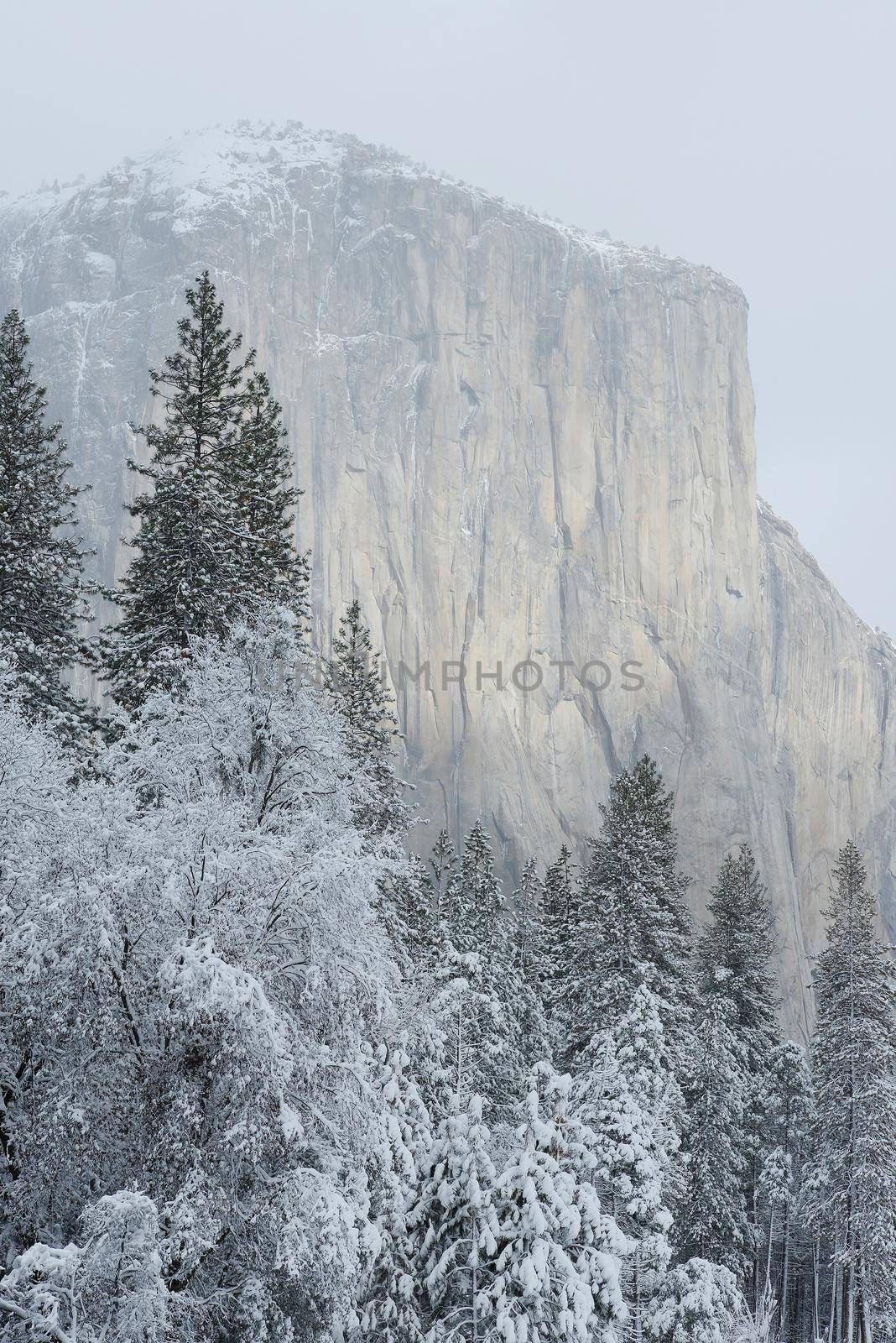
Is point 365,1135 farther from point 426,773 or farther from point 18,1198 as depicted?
point 426,773

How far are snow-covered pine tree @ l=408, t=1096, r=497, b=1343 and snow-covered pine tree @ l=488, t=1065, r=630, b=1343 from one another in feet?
0.56

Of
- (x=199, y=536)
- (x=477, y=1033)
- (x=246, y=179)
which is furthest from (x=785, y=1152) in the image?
(x=246, y=179)

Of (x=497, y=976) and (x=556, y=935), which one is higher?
(x=556, y=935)

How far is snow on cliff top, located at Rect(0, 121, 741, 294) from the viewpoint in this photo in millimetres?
102000

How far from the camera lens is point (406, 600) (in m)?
91.1

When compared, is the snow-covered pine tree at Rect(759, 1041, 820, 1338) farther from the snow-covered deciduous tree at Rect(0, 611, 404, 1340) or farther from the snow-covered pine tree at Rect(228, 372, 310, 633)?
the snow-covered deciduous tree at Rect(0, 611, 404, 1340)

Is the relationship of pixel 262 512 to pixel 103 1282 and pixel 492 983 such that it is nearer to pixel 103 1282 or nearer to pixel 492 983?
pixel 492 983

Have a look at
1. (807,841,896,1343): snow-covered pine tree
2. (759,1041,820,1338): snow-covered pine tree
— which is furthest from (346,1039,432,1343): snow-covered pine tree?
(759,1041,820,1338): snow-covered pine tree

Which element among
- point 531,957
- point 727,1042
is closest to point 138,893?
point 531,957

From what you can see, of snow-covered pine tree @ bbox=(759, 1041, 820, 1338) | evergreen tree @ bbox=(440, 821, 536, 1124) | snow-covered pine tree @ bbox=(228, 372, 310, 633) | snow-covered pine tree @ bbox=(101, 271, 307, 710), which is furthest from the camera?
snow-covered pine tree @ bbox=(759, 1041, 820, 1338)

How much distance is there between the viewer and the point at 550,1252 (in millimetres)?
9273

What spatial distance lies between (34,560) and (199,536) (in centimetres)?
354

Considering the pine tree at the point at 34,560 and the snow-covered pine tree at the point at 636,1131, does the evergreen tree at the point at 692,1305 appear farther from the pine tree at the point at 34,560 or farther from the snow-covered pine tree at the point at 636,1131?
the pine tree at the point at 34,560

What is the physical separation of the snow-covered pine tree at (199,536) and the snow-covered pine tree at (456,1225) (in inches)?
384
